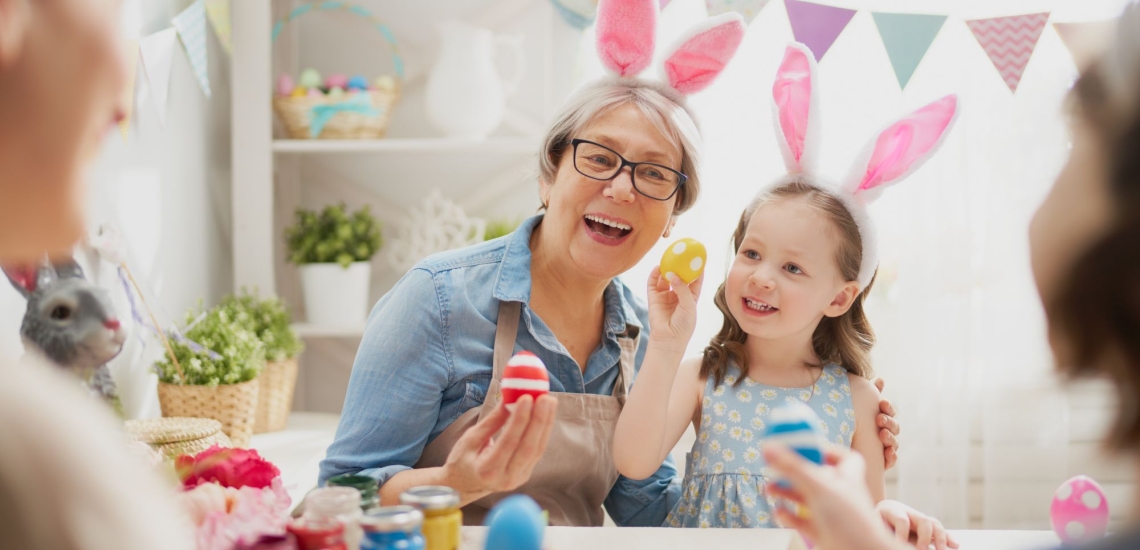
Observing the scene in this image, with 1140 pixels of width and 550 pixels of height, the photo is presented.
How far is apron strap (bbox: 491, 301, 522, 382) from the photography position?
4.98 feet

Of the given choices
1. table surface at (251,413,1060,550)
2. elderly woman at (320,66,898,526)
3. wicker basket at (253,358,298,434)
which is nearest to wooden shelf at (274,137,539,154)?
wicker basket at (253,358,298,434)

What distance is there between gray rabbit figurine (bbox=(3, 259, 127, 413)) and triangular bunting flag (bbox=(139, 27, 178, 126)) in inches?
36.6

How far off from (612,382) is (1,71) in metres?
1.30

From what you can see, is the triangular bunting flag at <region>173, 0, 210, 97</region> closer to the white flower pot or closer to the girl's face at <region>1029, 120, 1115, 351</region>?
the white flower pot

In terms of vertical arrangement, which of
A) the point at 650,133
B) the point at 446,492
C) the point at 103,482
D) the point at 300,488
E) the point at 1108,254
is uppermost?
the point at 650,133

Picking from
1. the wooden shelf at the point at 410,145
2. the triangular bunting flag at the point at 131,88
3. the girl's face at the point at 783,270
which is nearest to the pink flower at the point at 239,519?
the girl's face at the point at 783,270

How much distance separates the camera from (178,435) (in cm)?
174

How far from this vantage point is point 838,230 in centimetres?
162

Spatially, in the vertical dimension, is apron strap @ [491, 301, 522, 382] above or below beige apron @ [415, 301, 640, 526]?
above

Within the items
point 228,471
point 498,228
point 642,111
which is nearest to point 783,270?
point 642,111

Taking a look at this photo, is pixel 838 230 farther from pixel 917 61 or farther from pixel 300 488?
pixel 300 488

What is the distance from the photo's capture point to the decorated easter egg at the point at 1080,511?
122 cm

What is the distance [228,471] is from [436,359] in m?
0.50

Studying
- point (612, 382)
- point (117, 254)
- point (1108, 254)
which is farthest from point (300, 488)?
point (1108, 254)
